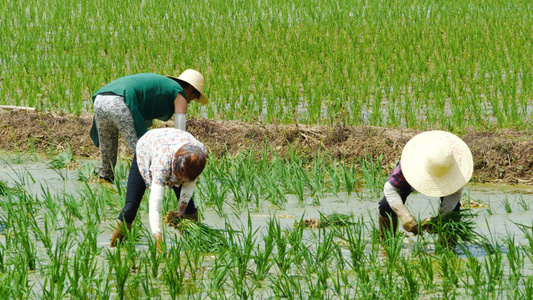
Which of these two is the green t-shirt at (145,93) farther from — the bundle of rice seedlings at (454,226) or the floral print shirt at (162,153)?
the bundle of rice seedlings at (454,226)

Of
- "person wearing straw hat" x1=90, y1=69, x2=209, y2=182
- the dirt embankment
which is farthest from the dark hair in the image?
the dirt embankment

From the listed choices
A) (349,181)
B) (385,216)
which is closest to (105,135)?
(349,181)

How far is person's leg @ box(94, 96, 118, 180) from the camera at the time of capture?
5.26 m

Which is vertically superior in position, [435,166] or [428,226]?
[435,166]

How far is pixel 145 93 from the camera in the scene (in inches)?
204

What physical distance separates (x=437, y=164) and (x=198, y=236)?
1241 mm

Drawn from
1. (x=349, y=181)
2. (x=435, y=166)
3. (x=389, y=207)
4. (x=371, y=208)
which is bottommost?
(x=371, y=208)

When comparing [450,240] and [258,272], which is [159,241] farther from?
[450,240]

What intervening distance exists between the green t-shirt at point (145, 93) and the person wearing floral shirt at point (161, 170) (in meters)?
1.27

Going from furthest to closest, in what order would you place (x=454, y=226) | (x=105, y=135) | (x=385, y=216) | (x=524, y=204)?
(x=105, y=135) → (x=524, y=204) → (x=385, y=216) → (x=454, y=226)

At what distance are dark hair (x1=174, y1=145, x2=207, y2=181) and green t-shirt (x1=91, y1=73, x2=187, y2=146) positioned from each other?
5.50 feet

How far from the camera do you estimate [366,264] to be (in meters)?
3.66

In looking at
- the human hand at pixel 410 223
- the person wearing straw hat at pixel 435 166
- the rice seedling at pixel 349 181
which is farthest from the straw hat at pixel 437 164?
the rice seedling at pixel 349 181

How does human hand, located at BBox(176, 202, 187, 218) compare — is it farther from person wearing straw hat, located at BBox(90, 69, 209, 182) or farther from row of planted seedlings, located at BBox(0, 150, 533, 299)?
person wearing straw hat, located at BBox(90, 69, 209, 182)
